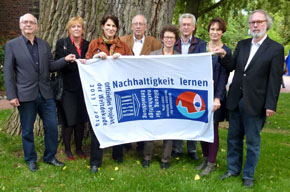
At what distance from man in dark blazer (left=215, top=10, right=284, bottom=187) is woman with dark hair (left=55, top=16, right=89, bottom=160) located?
6.48 feet

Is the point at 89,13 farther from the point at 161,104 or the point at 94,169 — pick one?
the point at 94,169

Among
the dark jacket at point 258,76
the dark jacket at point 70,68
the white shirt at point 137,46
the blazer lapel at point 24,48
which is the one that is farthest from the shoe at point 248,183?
the blazer lapel at point 24,48

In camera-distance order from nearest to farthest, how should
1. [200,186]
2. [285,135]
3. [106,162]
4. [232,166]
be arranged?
[200,186] → [232,166] → [106,162] → [285,135]

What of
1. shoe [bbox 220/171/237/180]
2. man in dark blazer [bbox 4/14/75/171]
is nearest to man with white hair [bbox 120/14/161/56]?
man in dark blazer [bbox 4/14/75/171]

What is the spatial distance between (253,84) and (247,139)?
0.74 m

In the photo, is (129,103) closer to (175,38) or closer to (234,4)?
(175,38)

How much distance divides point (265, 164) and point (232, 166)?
101 cm

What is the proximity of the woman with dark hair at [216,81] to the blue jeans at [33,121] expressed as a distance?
7.22ft

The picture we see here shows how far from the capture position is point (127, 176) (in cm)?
480

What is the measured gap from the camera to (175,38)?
4.93 meters

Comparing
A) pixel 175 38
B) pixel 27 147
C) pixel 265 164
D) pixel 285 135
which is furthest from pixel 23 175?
pixel 285 135

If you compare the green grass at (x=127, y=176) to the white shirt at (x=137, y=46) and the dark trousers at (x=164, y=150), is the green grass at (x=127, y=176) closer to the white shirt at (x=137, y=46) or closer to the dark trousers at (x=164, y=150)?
the dark trousers at (x=164, y=150)

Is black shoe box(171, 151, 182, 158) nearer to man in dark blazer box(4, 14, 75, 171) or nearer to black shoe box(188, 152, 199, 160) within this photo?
black shoe box(188, 152, 199, 160)

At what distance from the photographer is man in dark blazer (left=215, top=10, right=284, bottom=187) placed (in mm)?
4230
